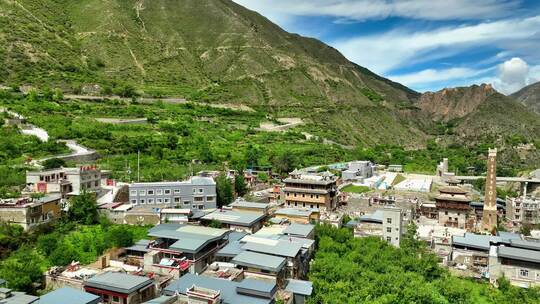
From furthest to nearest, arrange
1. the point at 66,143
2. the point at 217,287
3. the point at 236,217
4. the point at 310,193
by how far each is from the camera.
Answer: the point at 66,143
the point at 310,193
the point at 236,217
the point at 217,287

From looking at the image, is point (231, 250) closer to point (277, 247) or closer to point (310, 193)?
point (277, 247)

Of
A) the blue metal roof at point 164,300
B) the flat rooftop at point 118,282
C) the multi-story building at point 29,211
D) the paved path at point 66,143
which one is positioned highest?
the paved path at point 66,143

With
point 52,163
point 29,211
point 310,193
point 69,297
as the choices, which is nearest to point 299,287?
point 69,297

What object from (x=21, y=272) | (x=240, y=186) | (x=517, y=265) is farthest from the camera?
(x=240, y=186)

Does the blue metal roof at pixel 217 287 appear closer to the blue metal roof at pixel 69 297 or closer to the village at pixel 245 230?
the village at pixel 245 230

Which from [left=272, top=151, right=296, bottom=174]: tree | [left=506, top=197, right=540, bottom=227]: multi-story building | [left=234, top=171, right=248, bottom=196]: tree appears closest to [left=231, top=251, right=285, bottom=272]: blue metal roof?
[left=234, top=171, right=248, bottom=196]: tree

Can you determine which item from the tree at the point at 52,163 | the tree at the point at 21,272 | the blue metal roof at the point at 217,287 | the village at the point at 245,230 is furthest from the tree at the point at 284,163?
the tree at the point at 21,272
